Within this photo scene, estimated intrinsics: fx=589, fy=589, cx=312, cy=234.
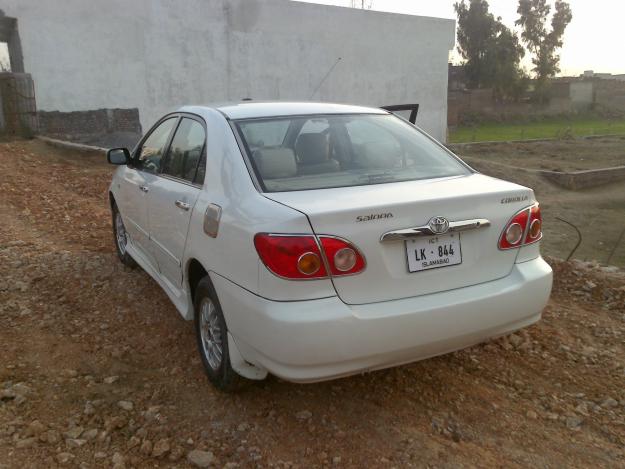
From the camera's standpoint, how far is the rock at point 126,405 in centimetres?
315

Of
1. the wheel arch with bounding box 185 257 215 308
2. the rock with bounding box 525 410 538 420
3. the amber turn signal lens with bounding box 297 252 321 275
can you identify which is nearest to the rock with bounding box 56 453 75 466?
the wheel arch with bounding box 185 257 215 308

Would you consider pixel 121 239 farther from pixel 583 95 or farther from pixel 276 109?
pixel 583 95

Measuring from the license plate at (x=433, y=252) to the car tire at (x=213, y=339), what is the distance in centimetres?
101

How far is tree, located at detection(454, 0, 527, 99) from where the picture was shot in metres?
38.3

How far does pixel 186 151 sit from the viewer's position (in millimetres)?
3781

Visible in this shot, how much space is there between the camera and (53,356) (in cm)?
375

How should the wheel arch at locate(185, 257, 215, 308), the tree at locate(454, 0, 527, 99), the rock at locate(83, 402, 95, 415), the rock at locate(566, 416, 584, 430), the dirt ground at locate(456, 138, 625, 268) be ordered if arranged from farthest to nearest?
the tree at locate(454, 0, 527, 99) < the dirt ground at locate(456, 138, 625, 268) < the wheel arch at locate(185, 257, 215, 308) < the rock at locate(83, 402, 95, 415) < the rock at locate(566, 416, 584, 430)

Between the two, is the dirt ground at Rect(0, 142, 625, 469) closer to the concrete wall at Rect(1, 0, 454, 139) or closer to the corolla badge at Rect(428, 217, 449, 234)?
the corolla badge at Rect(428, 217, 449, 234)

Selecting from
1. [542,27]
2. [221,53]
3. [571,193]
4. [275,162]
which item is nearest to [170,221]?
[275,162]

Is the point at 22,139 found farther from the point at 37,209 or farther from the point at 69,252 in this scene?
the point at 69,252

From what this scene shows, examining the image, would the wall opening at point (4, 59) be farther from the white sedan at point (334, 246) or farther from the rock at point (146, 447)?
the rock at point (146, 447)

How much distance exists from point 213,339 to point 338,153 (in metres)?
1.29

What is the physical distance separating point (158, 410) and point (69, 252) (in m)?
3.20

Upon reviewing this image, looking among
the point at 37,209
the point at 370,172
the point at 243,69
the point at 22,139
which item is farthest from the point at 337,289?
the point at 243,69
